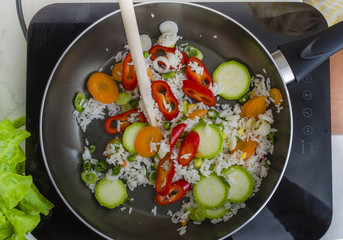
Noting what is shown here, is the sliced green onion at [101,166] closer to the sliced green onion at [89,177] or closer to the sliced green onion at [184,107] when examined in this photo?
the sliced green onion at [89,177]

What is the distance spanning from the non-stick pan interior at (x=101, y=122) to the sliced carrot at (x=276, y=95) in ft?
0.09

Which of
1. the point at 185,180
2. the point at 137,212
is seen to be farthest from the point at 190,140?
the point at 137,212

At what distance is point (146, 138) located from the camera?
140 cm

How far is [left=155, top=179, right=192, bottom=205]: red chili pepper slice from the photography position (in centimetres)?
142

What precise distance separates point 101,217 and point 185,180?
0.40 metres

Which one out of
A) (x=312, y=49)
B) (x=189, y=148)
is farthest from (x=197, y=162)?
(x=312, y=49)

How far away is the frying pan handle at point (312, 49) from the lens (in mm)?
1212

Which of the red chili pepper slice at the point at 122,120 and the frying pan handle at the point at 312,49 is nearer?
the frying pan handle at the point at 312,49

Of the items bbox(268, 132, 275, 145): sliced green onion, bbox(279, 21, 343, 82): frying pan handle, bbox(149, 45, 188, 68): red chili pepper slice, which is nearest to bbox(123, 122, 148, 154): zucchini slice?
bbox(149, 45, 188, 68): red chili pepper slice

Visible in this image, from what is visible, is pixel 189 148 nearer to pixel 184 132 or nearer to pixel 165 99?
pixel 184 132

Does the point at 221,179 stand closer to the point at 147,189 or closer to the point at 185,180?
the point at 185,180

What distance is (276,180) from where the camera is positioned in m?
1.34

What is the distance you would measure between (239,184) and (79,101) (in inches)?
30.7

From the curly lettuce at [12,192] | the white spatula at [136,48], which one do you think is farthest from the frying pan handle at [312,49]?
the curly lettuce at [12,192]
